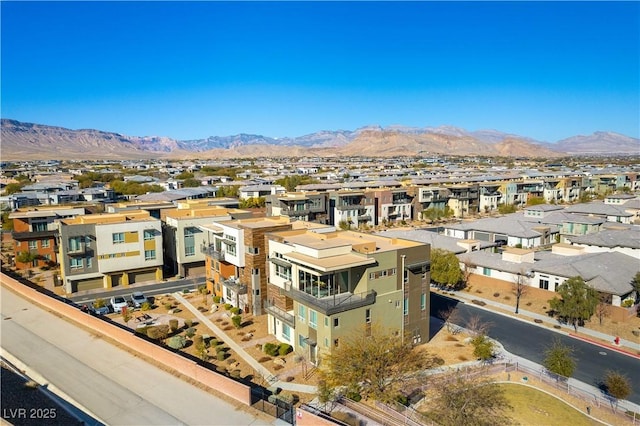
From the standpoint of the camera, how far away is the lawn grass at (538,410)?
22.9m

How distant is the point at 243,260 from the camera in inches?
1463

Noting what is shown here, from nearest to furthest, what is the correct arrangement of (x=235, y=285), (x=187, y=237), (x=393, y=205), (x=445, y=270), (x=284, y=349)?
(x=284, y=349) → (x=235, y=285) → (x=445, y=270) → (x=187, y=237) → (x=393, y=205)

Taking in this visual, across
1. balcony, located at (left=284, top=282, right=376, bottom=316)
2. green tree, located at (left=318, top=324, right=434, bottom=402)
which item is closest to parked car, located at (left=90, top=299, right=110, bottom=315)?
balcony, located at (left=284, top=282, right=376, bottom=316)

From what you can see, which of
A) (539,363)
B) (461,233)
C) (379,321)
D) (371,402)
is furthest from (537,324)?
(461,233)

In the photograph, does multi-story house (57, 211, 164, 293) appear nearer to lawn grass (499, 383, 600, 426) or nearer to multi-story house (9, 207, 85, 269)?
multi-story house (9, 207, 85, 269)

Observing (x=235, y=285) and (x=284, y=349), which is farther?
(x=235, y=285)

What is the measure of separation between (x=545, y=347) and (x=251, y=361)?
2027 cm

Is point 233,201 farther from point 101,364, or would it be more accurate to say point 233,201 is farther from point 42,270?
point 101,364

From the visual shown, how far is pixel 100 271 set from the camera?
148ft

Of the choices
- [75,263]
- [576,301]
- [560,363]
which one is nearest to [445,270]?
[576,301]

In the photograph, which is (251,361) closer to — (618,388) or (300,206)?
(618,388)

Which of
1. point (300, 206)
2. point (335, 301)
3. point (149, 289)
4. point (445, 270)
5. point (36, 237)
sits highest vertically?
point (300, 206)

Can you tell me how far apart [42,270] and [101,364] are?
2941 cm

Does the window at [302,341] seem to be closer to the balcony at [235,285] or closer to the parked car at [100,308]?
the balcony at [235,285]
